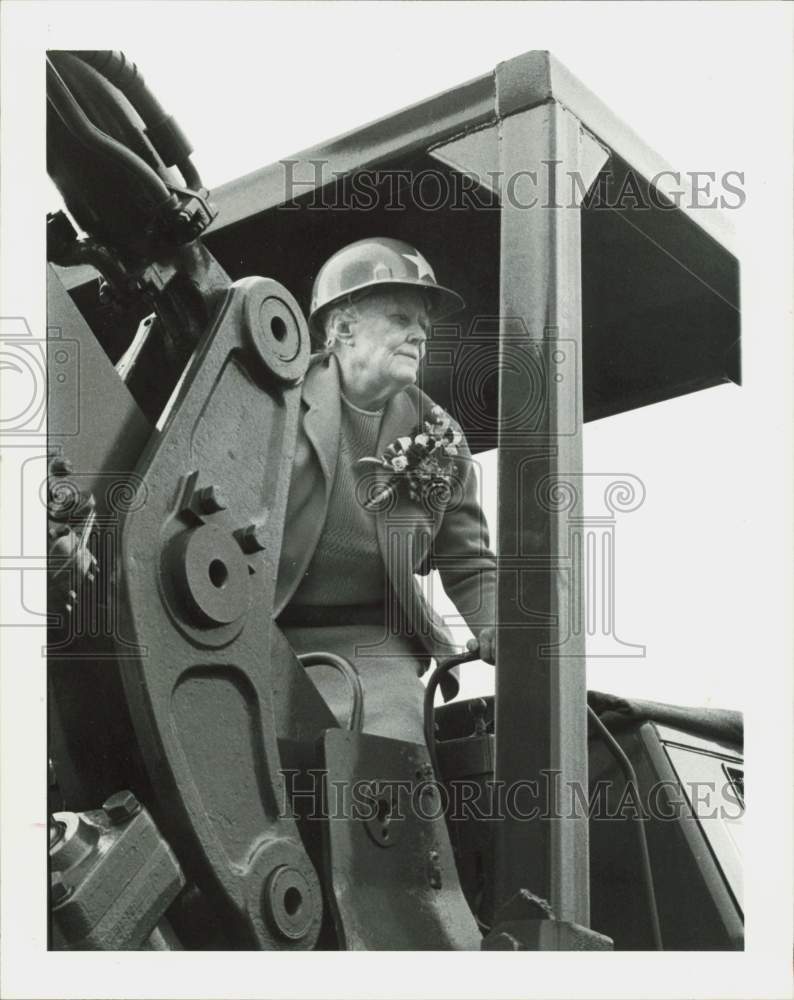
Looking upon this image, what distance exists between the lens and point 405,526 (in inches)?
122

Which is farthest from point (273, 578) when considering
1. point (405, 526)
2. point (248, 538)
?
point (405, 526)

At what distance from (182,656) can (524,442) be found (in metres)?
0.71

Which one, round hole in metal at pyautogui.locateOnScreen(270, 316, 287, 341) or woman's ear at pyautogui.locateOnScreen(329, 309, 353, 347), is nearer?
round hole in metal at pyautogui.locateOnScreen(270, 316, 287, 341)

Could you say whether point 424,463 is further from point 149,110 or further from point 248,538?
point 149,110

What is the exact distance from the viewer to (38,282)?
7.91ft

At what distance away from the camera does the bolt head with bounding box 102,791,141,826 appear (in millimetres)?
2236

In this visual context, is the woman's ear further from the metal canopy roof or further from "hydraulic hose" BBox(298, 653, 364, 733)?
"hydraulic hose" BBox(298, 653, 364, 733)

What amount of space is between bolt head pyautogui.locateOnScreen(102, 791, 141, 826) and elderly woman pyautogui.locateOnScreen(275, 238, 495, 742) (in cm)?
64

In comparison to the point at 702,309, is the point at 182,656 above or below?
below

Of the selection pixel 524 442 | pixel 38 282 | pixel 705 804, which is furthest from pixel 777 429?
pixel 38 282

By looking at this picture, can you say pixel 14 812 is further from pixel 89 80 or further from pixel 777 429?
pixel 777 429

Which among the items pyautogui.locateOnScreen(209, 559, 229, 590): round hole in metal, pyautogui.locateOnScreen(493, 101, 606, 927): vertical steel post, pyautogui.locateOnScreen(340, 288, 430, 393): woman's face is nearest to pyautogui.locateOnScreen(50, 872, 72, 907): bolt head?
pyautogui.locateOnScreen(209, 559, 229, 590): round hole in metal

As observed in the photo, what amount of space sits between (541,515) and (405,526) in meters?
0.51

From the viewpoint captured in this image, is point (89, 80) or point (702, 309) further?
point (702, 309)
